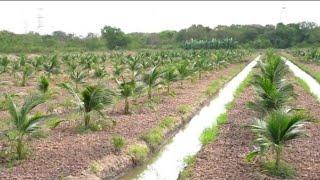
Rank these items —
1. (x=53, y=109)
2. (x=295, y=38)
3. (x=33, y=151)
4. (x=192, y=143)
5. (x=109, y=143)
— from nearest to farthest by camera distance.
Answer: (x=33, y=151) → (x=109, y=143) → (x=192, y=143) → (x=53, y=109) → (x=295, y=38)

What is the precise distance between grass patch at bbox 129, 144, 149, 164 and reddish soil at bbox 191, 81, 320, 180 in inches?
67.5

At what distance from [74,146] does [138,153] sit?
77.0 inches

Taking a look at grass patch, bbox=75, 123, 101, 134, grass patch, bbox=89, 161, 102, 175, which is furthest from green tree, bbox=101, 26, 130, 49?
grass patch, bbox=89, 161, 102, 175

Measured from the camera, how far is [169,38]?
360ft

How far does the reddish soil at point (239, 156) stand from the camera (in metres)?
11.6

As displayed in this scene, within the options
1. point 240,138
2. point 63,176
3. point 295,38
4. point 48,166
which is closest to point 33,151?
point 48,166

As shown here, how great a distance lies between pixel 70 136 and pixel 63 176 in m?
4.10

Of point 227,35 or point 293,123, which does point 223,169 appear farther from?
point 227,35

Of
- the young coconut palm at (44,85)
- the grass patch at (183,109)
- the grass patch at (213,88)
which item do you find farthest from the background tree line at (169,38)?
the grass patch at (183,109)

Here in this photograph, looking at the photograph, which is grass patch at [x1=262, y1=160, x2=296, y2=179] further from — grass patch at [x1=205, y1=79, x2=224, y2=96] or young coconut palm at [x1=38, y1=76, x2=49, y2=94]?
grass patch at [x1=205, y1=79, x2=224, y2=96]

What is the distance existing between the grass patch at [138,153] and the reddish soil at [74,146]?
0.58 meters

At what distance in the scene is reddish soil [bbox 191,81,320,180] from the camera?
11.6 metres

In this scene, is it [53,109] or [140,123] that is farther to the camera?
[53,109]

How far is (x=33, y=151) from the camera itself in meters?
A: 13.2
